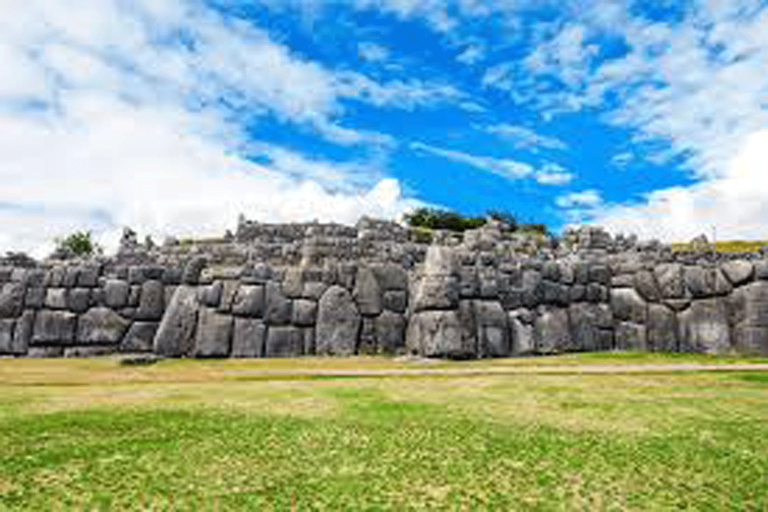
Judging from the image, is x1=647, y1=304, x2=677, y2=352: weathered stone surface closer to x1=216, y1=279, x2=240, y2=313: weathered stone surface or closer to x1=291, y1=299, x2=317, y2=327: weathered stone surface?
x1=291, y1=299, x2=317, y2=327: weathered stone surface

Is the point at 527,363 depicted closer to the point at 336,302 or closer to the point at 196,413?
the point at 336,302

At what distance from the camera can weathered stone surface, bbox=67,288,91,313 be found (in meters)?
15.9

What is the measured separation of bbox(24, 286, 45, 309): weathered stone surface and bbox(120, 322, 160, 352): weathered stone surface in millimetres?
2914

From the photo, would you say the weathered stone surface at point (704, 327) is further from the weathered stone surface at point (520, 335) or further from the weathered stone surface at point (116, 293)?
the weathered stone surface at point (116, 293)

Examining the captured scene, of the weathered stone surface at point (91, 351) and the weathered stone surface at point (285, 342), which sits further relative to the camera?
the weathered stone surface at point (91, 351)

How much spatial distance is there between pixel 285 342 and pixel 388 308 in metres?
3.01

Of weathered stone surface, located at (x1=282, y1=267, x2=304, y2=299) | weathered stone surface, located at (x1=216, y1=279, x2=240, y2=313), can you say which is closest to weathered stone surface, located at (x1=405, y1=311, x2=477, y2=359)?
weathered stone surface, located at (x1=282, y1=267, x2=304, y2=299)

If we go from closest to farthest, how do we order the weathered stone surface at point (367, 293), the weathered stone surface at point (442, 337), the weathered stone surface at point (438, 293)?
the weathered stone surface at point (442, 337) → the weathered stone surface at point (438, 293) → the weathered stone surface at point (367, 293)

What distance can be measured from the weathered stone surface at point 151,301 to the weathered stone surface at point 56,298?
7.45 ft

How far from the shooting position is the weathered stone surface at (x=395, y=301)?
50.3ft

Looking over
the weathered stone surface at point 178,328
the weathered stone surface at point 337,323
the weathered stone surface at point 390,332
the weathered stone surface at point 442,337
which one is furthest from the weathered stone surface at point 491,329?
the weathered stone surface at point 178,328

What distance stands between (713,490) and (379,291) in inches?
458

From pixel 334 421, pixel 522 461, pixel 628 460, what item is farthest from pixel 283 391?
pixel 628 460

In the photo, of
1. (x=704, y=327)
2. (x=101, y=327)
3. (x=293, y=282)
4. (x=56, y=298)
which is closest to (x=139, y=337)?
(x=101, y=327)
